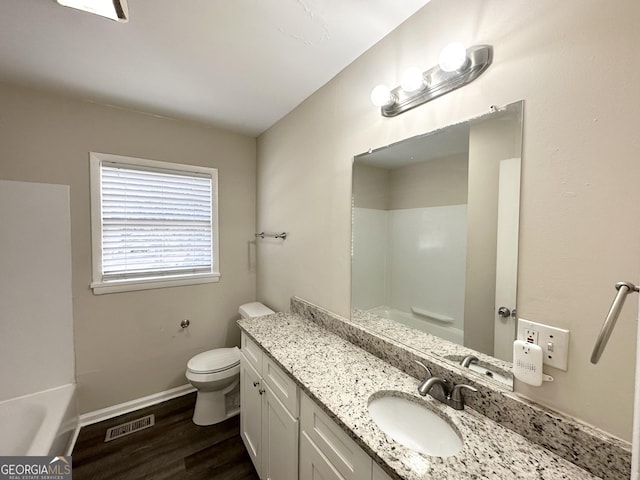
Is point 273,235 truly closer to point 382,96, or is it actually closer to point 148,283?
point 148,283

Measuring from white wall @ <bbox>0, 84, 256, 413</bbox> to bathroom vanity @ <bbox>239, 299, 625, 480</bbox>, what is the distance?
0.97 meters

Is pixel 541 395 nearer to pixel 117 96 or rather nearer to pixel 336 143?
pixel 336 143

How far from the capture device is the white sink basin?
901 millimetres

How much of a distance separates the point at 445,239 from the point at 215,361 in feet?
6.49

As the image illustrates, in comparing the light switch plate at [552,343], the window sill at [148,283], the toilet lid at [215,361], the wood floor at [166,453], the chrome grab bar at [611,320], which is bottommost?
the wood floor at [166,453]

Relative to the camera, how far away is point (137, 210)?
2178 millimetres

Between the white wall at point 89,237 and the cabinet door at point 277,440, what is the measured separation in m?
1.35

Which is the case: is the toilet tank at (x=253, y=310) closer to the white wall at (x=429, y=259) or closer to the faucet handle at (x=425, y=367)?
the white wall at (x=429, y=259)

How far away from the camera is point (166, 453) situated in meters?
1.74

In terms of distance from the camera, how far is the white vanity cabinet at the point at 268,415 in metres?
1.17

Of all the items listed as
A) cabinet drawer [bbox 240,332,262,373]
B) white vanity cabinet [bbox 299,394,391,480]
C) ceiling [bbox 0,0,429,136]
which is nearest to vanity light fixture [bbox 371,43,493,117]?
ceiling [bbox 0,0,429,136]

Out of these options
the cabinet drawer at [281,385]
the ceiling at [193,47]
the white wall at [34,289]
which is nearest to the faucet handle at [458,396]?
the cabinet drawer at [281,385]

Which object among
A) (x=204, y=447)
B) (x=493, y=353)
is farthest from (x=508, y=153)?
(x=204, y=447)
